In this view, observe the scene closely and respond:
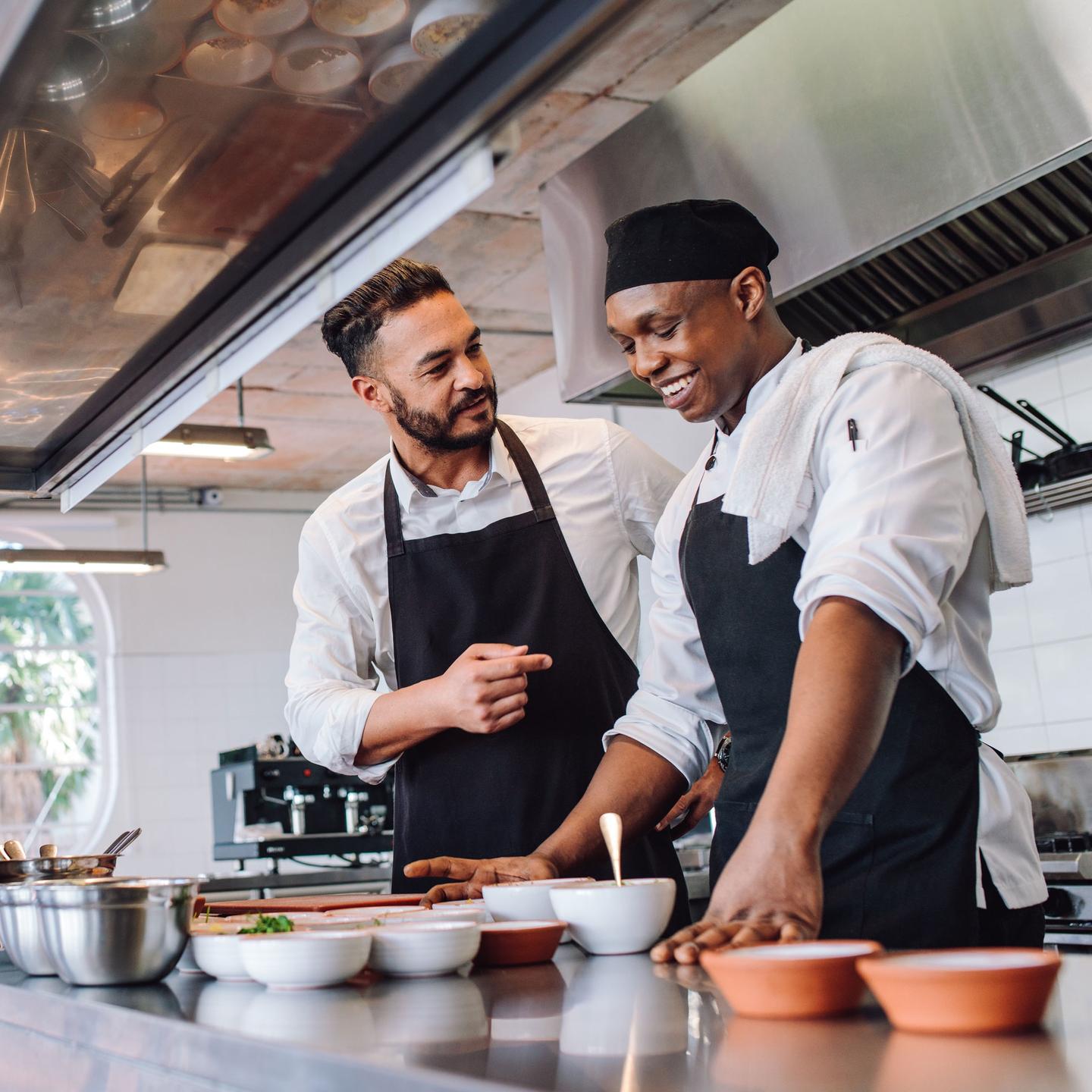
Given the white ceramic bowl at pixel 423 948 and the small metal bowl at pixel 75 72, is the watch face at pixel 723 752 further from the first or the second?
the small metal bowl at pixel 75 72

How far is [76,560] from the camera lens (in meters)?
6.49

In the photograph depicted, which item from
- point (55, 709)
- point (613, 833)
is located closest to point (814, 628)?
point (613, 833)

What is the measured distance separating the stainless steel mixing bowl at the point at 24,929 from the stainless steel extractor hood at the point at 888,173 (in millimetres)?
1948

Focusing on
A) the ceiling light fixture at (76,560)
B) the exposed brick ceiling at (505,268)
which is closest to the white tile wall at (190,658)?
the exposed brick ceiling at (505,268)

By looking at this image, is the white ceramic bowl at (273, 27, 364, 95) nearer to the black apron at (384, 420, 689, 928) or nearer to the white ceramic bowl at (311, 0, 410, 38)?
the white ceramic bowl at (311, 0, 410, 38)

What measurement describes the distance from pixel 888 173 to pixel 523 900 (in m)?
1.80

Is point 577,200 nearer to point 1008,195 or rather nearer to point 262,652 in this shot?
point 1008,195

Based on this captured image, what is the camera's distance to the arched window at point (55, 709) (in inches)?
344

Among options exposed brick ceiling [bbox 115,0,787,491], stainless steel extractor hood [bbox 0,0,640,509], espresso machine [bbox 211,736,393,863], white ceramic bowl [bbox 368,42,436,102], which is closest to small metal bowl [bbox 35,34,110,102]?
stainless steel extractor hood [bbox 0,0,640,509]

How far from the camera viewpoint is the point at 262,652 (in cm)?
930

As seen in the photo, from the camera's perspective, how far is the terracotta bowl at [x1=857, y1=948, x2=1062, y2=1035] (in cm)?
72

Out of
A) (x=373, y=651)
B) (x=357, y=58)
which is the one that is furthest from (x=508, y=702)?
(x=357, y=58)

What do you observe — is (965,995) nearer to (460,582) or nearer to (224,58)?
(224,58)

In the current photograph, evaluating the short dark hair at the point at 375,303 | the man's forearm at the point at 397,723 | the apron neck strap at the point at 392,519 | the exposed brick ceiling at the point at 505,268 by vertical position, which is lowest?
the man's forearm at the point at 397,723
